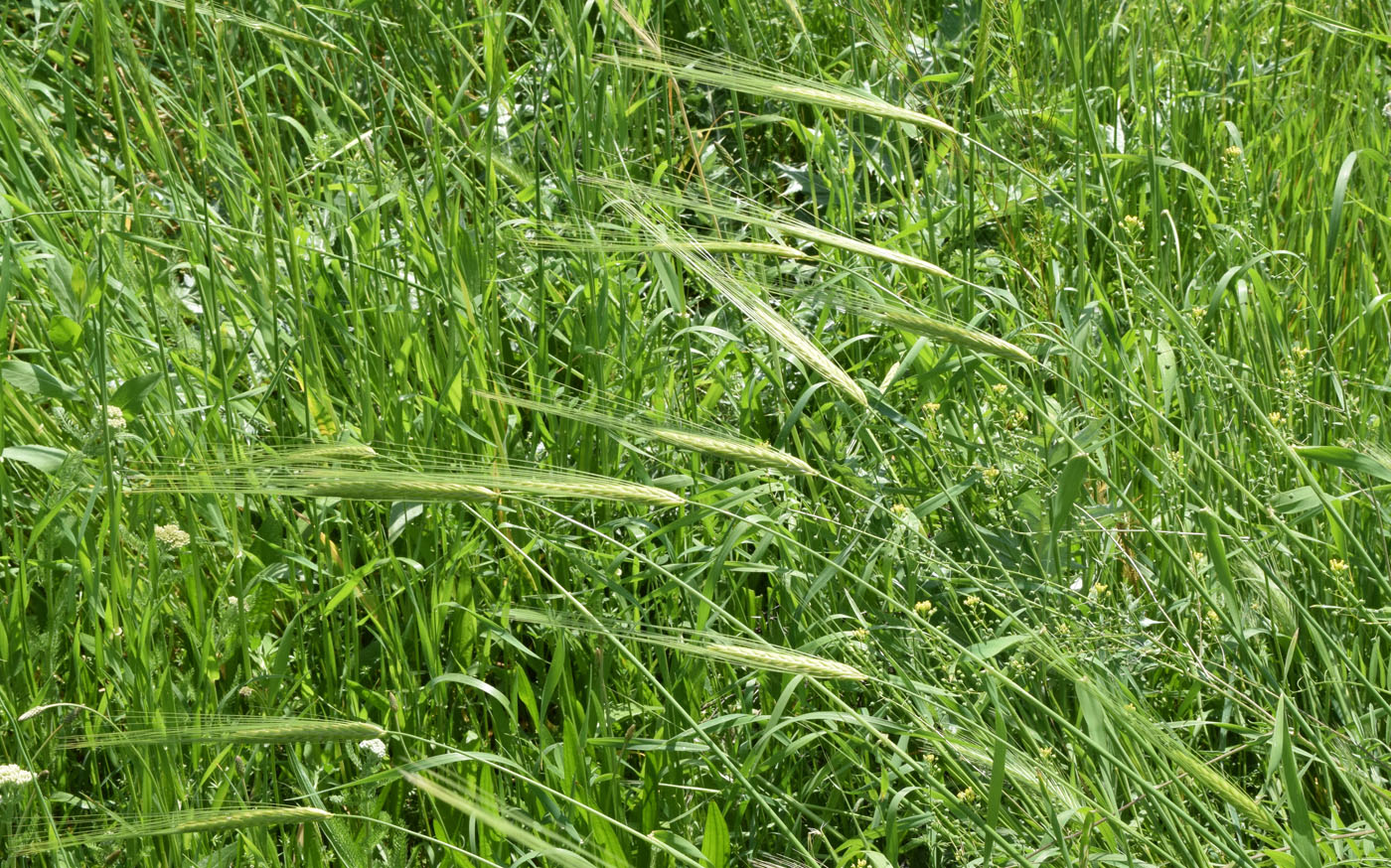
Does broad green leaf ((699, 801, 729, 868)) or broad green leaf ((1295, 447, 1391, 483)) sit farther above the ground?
broad green leaf ((1295, 447, 1391, 483))

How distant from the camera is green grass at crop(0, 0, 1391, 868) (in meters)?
1.29

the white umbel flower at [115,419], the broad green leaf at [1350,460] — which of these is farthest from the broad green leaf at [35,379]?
the broad green leaf at [1350,460]

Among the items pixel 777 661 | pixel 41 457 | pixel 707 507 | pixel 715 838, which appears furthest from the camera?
pixel 41 457

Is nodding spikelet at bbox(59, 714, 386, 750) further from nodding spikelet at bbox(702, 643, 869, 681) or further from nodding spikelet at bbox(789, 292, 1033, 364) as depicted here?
nodding spikelet at bbox(789, 292, 1033, 364)

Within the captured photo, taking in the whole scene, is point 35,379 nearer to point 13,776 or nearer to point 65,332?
point 65,332

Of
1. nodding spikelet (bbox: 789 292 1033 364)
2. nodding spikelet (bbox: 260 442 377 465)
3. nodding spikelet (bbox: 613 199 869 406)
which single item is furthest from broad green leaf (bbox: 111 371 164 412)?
nodding spikelet (bbox: 789 292 1033 364)

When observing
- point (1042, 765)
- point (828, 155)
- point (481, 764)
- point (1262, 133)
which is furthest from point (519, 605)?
point (1262, 133)

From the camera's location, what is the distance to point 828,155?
7.41ft

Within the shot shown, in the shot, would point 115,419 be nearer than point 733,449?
No

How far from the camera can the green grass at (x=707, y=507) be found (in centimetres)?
129

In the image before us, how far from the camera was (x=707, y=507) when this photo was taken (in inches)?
48.1

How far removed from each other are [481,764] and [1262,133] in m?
1.95

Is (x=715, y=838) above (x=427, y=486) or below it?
below

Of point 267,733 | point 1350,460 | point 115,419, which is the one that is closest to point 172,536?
point 115,419
